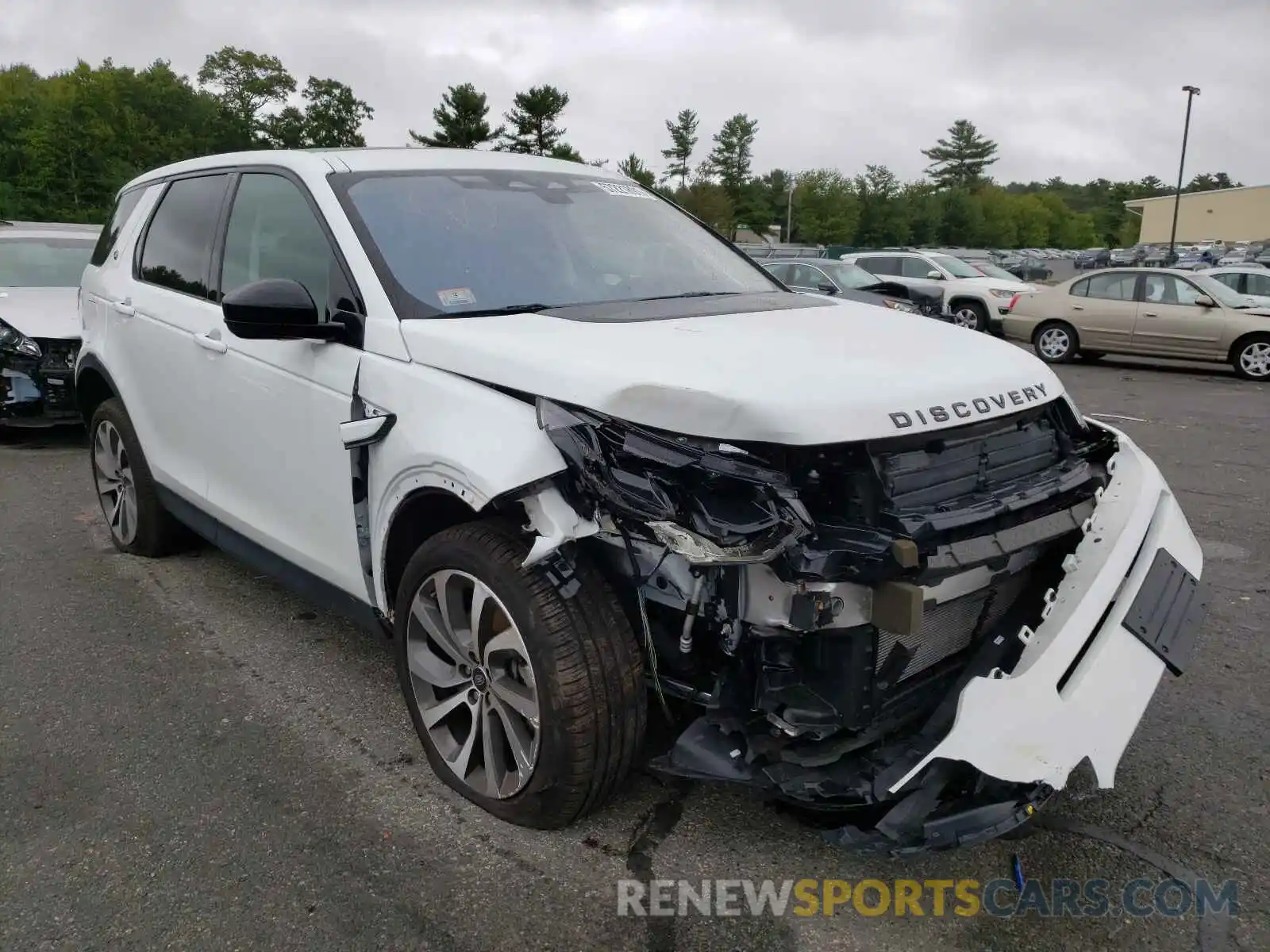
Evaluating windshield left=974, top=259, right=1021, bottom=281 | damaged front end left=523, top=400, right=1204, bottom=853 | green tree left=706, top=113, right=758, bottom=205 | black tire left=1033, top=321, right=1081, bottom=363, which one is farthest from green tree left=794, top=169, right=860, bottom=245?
damaged front end left=523, top=400, right=1204, bottom=853

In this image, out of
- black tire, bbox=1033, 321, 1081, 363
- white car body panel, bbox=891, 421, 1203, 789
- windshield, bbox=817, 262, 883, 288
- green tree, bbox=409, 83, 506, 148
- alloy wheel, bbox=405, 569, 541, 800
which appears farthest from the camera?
green tree, bbox=409, 83, 506, 148

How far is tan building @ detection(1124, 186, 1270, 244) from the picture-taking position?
96375mm

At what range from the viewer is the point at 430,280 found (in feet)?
10.1

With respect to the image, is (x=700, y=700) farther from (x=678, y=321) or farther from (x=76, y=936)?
(x=76, y=936)

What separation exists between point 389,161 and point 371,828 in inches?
89.3

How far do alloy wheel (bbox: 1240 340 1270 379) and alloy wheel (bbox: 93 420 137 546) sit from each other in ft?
45.3

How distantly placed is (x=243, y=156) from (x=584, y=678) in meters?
2.76

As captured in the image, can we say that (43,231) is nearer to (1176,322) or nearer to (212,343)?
(212,343)

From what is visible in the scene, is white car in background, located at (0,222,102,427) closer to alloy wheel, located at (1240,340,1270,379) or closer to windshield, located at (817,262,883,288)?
windshield, located at (817,262,883,288)

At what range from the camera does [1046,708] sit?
225cm

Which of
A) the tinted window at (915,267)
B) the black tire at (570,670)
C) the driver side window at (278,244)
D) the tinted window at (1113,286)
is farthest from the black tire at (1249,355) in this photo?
the black tire at (570,670)

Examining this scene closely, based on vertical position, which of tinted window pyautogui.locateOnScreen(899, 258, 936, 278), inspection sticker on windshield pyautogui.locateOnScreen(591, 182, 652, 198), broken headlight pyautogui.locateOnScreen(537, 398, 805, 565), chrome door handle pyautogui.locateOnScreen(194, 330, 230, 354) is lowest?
broken headlight pyautogui.locateOnScreen(537, 398, 805, 565)

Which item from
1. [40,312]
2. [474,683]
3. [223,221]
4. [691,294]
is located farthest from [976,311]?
[474,683]

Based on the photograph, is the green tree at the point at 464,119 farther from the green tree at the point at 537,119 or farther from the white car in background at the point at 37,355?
the white car in background at the point at 37,355
